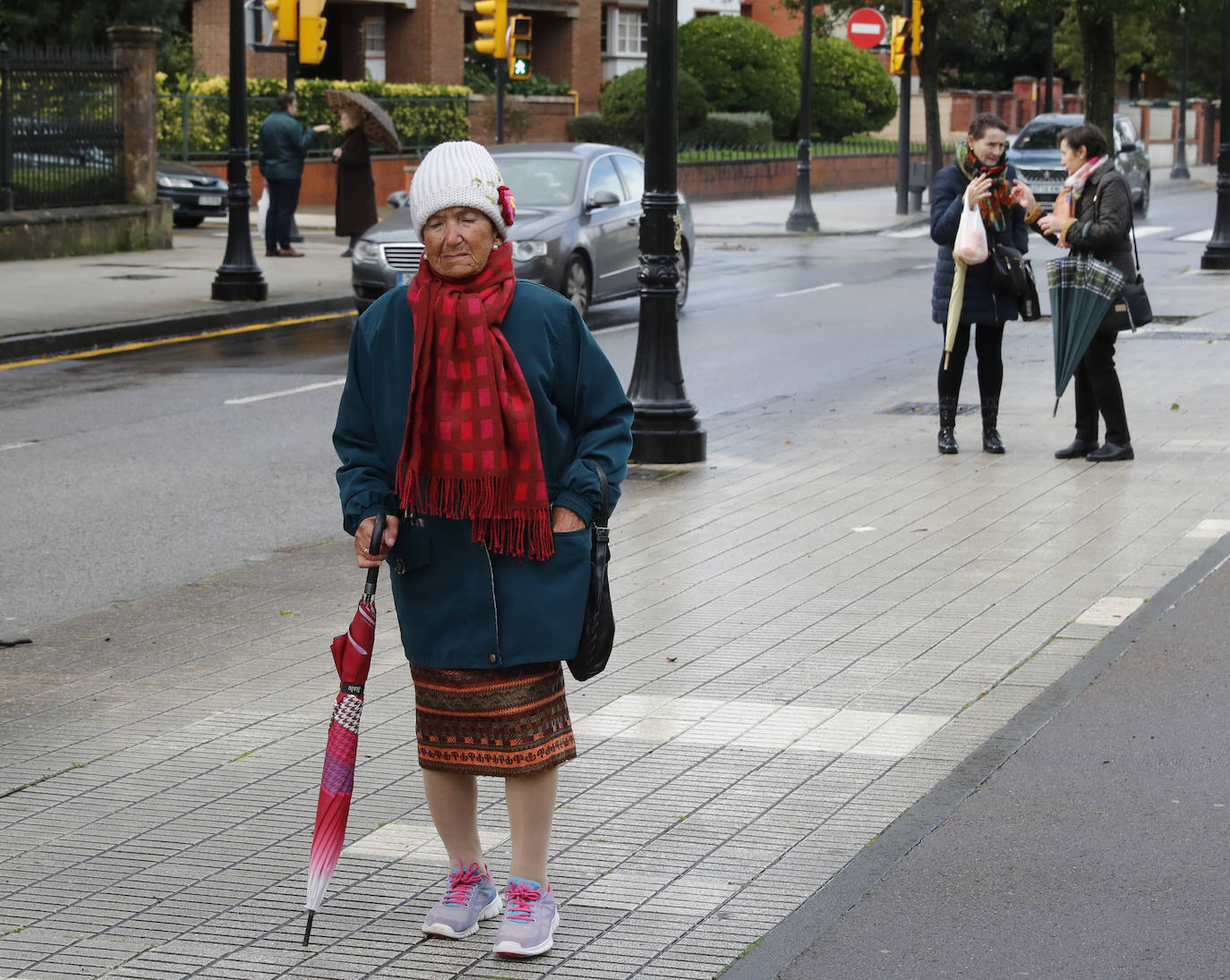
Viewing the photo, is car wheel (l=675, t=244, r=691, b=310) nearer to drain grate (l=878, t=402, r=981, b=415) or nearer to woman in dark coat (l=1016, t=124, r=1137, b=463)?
drain grate (l=878, t=402, r=981, b=415)

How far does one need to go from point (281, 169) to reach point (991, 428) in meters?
15.1

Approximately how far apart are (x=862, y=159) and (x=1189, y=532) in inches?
1605

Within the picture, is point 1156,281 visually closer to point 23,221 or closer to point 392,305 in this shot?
point 23,221

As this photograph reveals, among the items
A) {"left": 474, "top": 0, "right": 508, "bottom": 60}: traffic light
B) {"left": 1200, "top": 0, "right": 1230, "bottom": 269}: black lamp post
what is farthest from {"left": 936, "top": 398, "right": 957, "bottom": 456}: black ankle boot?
{"left": 474, "top": 0, "right": 508, "bottom": 60}: traffic light

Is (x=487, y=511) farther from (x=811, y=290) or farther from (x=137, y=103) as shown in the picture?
→ (x=137, y=103)

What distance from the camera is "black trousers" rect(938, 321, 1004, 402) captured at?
35.4 ft

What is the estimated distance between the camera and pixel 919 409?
512 inches

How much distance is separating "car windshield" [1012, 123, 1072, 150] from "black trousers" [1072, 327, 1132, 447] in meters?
26.2

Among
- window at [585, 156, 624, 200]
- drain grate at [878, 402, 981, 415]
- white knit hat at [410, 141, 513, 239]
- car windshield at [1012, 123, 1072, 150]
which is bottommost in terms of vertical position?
drain grate at [878, 402, 981, 415]

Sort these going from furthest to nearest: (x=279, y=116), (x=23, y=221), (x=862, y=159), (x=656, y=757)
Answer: (x=862, y=159) → (x=279, y=116) → (x=23, y=221) → (x=656, y=757)

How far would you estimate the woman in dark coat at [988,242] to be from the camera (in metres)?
10.4

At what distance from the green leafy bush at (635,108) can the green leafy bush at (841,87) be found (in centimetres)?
936


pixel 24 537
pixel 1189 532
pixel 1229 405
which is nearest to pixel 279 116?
pixel 1229 405

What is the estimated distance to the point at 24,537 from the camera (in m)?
8.98
